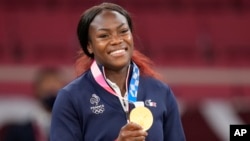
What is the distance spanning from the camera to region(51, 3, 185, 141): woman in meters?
2.38

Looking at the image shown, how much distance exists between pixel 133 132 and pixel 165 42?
19.4 ft

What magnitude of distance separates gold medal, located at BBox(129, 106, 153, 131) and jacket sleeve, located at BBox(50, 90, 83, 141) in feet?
0.72

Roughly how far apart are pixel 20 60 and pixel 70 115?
17.4ft

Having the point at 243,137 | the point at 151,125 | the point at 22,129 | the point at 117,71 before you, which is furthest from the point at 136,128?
the point at 22,129

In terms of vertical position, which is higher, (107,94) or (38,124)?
(107,94)

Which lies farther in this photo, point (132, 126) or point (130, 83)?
point (130, 83)

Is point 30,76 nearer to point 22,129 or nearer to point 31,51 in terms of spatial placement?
point 31,51

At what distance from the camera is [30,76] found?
24.3ft

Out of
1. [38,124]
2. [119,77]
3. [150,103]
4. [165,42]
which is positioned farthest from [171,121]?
[165,42]

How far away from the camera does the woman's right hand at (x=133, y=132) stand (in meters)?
2.19

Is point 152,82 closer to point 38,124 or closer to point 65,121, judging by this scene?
point 65,121

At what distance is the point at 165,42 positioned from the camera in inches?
318

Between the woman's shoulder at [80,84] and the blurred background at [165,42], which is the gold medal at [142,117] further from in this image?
the blurred background at [165,42]

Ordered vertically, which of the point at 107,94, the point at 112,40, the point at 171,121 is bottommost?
the point at 171,121
